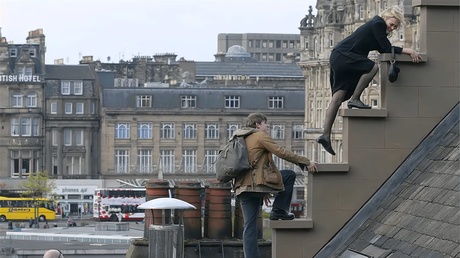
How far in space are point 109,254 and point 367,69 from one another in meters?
33.8

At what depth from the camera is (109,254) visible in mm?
44188

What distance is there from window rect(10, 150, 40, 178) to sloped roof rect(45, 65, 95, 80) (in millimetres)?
6376

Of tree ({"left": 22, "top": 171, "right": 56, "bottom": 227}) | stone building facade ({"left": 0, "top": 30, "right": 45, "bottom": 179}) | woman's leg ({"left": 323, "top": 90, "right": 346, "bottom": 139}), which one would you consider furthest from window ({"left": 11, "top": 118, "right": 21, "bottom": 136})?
woman's leg ({"left": 323, "top": 90, "right": 346, "bottom": 139})

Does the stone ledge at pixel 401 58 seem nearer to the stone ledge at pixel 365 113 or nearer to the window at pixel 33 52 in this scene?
the stone ledge at pixel 365 113

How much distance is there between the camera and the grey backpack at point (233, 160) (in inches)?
441

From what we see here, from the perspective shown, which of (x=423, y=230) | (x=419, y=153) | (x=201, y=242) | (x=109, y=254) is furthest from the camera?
(x=109, y=254)

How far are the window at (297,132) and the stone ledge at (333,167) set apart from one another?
13149cm

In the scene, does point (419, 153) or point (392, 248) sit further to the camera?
point (419, 153)

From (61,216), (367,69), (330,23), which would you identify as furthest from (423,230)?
(61,216)

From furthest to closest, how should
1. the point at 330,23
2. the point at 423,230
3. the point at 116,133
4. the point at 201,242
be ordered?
the point at 116,133
the point at 330,23
the point at 201,242
the point at 423,230

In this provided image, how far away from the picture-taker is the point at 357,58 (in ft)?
35.4

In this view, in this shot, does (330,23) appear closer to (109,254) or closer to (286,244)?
(109,254)

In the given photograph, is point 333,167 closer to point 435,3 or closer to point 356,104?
point 356,104

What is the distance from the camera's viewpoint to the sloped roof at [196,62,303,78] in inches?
6604
